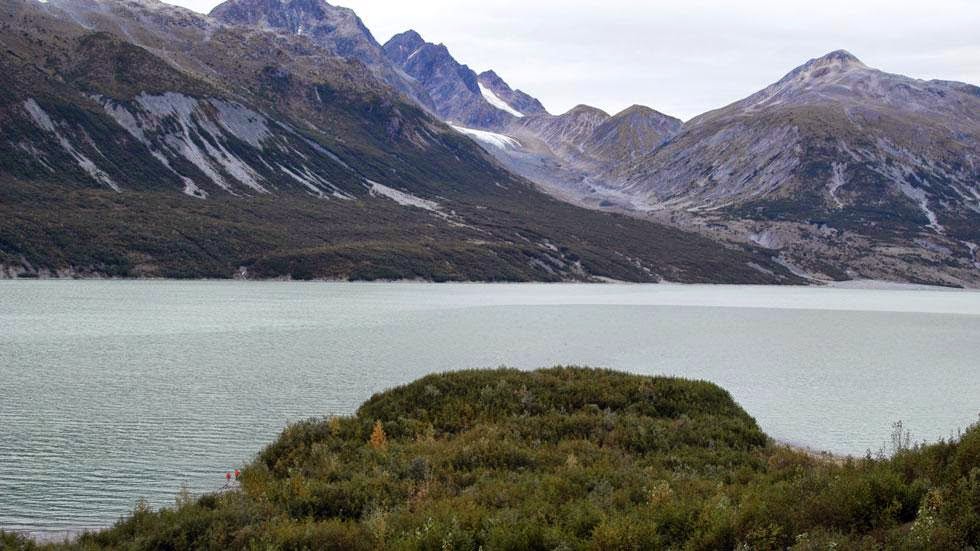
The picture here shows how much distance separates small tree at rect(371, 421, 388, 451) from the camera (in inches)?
997

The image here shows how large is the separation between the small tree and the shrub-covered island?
2.6 inches

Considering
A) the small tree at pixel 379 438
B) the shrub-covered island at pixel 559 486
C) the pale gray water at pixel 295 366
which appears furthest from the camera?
the pale gray water at pixel 295 366

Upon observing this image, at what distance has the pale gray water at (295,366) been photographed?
31250 millimetres

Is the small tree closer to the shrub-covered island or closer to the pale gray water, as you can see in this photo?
the shrub-covered island

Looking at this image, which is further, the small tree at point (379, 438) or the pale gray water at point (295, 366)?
the pale gray water at point (295, 366)

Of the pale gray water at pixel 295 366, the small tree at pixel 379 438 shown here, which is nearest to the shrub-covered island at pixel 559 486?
the small tree at pixel 379 438

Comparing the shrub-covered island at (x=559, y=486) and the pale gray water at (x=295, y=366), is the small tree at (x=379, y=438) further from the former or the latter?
the pale gray water at (x=295, y=366)

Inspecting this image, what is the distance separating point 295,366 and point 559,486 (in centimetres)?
4139

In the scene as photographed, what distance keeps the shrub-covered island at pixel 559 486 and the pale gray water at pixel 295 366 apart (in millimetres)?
6727

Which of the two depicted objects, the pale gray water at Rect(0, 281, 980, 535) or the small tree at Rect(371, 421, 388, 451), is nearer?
the small tree at Rect(371, 421, 388, 451)

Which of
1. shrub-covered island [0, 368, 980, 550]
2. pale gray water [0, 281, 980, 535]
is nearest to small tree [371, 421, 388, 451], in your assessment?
shrub-covered island [0, 368, 980, 550]

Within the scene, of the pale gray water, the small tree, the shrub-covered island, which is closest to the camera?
the shrub-covered island

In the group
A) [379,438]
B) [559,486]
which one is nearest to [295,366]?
[379,438]

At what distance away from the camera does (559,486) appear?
2030cm
